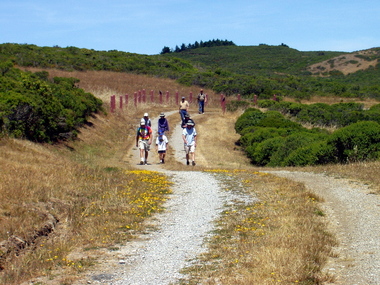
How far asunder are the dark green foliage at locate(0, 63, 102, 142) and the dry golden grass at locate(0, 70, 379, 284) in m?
0.91

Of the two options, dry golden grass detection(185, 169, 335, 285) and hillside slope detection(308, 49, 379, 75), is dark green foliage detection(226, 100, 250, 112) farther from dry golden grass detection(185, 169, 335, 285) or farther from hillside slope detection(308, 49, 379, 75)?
hillside slope detection(308, 49, 379, 75)

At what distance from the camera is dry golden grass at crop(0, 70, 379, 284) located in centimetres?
635

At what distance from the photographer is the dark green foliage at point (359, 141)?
54.6ft

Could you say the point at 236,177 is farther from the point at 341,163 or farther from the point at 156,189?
the point at 341,163

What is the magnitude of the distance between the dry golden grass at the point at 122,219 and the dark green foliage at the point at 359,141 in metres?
1.51

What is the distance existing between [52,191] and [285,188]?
502 cm

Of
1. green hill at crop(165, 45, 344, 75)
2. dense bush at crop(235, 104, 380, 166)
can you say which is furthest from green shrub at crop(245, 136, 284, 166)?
green hill at crop(165, 45, 344, 75)

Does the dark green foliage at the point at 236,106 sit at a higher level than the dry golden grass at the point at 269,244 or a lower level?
higher

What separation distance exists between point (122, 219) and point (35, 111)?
9.46m

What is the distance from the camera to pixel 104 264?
22.5 ft

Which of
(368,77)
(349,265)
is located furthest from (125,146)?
(368,77)

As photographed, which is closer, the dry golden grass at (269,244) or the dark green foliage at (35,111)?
the dry golden grass at (269,244)

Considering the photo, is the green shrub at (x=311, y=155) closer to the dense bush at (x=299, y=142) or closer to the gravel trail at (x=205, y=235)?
the dense bush at (x=299, y=142)

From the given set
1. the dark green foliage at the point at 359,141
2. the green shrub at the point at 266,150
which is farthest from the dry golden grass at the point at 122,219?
the green shrub at the point at 266,150
